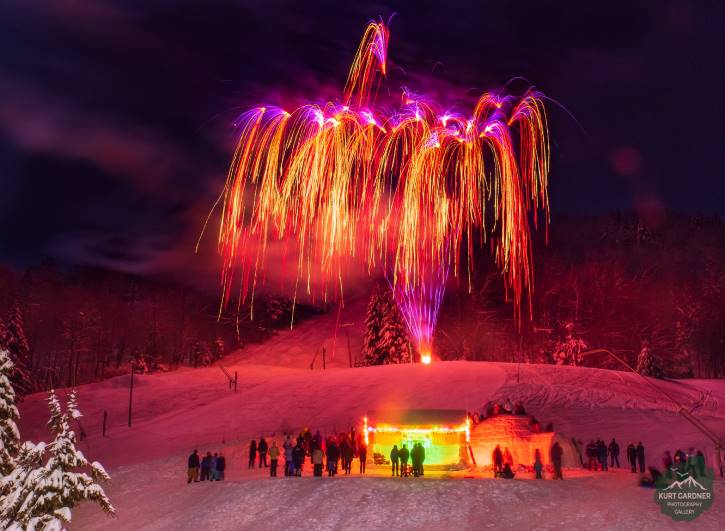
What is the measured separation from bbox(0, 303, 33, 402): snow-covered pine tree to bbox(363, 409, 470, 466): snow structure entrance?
37.1 meters

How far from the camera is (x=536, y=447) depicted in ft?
84.7

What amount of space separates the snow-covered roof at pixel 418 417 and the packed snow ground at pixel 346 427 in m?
2.93

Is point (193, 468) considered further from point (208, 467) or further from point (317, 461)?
point (317, 461)

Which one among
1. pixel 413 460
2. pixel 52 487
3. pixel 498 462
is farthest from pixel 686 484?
pixel 52 487

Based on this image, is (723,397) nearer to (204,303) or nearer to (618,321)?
(618,321)

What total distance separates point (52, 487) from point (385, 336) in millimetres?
52305

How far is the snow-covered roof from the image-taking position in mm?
26938

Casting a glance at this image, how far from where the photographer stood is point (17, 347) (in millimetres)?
56250

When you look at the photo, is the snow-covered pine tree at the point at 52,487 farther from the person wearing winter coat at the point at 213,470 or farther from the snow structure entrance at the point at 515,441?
the snow structure entrance at the point at 515,441

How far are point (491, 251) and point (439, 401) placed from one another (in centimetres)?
3233

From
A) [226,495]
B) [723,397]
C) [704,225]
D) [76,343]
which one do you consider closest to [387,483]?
[226,495]

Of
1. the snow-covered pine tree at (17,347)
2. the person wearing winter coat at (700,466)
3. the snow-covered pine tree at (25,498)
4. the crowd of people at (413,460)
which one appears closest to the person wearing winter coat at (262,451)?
the crowd of people at (413,460)

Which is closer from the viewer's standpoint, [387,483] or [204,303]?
[387,483]

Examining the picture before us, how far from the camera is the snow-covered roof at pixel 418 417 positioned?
26938 mm
